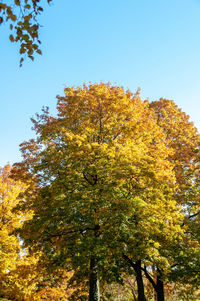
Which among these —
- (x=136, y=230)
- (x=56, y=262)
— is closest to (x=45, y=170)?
(x=56, y=262)

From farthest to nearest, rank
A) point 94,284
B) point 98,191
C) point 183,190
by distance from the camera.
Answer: point 183,190 → point 94,284 → point 98,191

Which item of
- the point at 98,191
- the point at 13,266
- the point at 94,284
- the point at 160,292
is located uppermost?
the point at 98,191

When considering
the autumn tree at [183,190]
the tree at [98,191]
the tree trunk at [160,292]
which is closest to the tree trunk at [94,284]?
the tree at [98,191]

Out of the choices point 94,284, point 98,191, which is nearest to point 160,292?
point 94,284

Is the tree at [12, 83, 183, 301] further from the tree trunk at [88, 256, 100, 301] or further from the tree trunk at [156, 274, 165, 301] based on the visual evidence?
the tree trunk at [156, 274, 165, 301]

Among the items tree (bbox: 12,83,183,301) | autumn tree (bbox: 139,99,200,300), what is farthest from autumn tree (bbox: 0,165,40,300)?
autumn tree (bbox: 139,99,200,300)

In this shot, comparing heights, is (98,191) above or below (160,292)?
above

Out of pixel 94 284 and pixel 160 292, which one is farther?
pixel 160 292

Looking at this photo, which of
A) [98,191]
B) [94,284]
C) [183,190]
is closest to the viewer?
[98,191]

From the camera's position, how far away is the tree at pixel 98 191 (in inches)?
339

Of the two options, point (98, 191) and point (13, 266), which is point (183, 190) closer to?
point (98, 191)

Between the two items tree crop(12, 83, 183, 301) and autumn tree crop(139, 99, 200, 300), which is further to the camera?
autumn tree crop(139, 99, 200, 300)

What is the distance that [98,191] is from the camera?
9.05 meters

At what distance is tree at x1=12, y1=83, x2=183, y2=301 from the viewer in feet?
28.3
